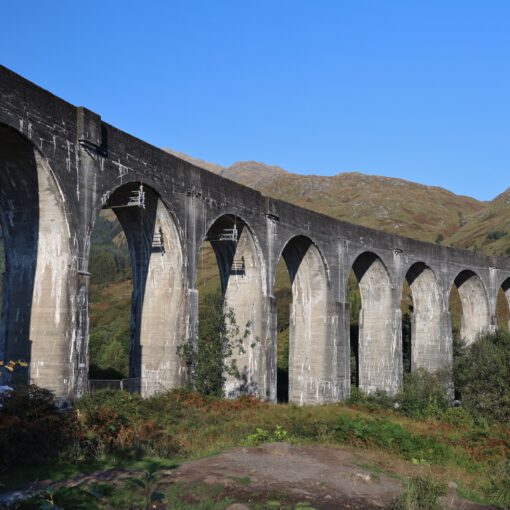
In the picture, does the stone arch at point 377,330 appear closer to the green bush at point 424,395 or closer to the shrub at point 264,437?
the green bush at point 424,395

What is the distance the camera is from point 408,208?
149 metres

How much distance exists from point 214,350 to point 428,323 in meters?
18.2

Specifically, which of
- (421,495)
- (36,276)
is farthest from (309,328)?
(421,495)

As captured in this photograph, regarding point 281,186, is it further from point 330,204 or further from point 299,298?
point 299,298

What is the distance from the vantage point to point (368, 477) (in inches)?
433

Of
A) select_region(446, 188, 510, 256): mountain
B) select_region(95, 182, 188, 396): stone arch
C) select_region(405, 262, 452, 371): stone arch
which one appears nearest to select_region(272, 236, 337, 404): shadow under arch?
select_region(95, 182, 188, 396): stone arch

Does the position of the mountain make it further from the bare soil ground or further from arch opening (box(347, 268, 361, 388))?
the bare soil ground

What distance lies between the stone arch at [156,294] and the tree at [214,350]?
45cm

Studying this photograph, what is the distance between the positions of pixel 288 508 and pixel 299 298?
2050 centimetres

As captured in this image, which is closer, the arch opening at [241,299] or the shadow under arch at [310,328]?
the arch opening at [241,299]

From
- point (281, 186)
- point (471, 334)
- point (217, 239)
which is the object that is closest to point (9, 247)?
point (217, 239)

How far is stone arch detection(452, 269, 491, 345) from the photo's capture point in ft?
133

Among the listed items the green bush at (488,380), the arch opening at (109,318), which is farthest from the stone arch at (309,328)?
the arch opening at (109,318)

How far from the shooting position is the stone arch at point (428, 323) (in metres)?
35.9
